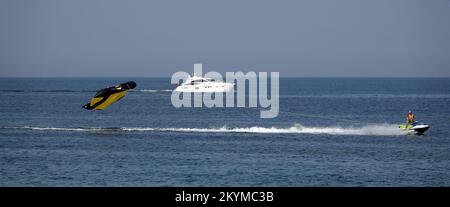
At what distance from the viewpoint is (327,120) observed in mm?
81375

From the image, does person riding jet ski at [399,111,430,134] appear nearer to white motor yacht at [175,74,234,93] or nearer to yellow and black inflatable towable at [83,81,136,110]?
yellow and black inflatable towable at [83,81,136,110]

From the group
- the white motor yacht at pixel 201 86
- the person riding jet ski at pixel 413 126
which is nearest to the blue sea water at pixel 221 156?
the person riding jet ski at pixel 413 126

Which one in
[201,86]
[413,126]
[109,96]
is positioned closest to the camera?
[413,126]

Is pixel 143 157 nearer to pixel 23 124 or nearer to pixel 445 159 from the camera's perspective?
pixel 445 159

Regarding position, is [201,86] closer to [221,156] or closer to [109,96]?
[109,96]

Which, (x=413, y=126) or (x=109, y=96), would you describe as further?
(x=109, y=96)

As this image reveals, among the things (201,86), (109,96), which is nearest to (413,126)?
(109,96)

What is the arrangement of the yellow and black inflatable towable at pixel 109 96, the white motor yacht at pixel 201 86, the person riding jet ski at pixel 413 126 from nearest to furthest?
the person riding jet ski at pixel 413 126 → the yellow and black inflatable towable at pixel 109 96 → the white motor yacht at pixel 201 86

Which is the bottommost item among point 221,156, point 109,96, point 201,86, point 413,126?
point 221,156

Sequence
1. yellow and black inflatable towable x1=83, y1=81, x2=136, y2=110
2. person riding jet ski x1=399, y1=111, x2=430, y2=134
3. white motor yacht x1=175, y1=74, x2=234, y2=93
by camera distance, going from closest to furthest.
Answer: person riding jet ski x1=399, y1=111, x2=430, y2=134
yellow and black inflatable towable x1=83, y1=81, x2=136, y2=110
white motor yacht x1=175, y1=74, x2=234, y2=93

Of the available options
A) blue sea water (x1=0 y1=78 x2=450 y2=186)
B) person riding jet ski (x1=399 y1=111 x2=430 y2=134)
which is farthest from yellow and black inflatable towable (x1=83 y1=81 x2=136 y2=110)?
person riding jet ski (x1=399 y1=111 x2=430 y2=134)

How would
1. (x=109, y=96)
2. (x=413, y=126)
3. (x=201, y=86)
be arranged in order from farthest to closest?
(x=201, y=86), (x=109, y=96), (x=413, y=126)

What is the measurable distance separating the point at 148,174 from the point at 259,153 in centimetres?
1038

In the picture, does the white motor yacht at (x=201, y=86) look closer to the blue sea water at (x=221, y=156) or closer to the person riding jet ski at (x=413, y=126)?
the blue sea water at (x=221, y=156)
